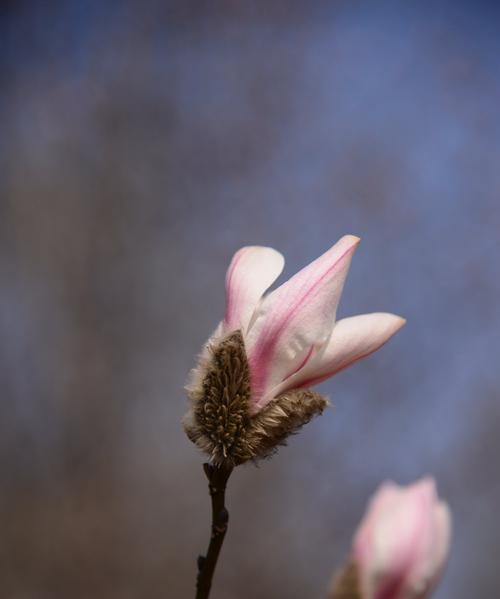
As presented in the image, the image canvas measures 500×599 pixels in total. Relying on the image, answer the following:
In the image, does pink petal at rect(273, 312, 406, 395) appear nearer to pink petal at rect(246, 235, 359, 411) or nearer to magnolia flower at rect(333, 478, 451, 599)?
pink petal at rect(246, 235, 359, 411)

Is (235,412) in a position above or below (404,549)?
above

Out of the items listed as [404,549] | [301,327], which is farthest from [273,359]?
[404,549]

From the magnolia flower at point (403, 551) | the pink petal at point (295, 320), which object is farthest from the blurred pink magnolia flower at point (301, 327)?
the magnolia flower at point (403, 551)

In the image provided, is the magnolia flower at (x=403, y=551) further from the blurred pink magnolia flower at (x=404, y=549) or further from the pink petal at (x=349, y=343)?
the pink petal at (x=349, y=343)

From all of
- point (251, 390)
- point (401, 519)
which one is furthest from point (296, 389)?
point (401, 519)

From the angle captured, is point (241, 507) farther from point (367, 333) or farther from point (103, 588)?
point (367, 333)

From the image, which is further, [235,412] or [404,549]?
[235,412]

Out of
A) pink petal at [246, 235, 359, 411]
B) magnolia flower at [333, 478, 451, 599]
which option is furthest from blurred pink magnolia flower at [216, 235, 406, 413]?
magnolia flower at [333, 478, 451, 599]

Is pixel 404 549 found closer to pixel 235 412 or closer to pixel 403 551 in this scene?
pixel 403 551
